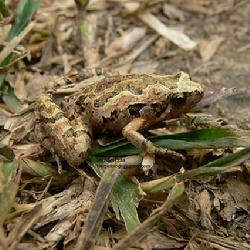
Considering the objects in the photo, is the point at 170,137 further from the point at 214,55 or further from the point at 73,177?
the point at 214,55

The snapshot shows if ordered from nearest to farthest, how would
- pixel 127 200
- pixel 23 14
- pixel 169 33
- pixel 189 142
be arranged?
1. pixel 127 200
2. pixel 189 142
3. pixel 23 14
4. pixel 169 33

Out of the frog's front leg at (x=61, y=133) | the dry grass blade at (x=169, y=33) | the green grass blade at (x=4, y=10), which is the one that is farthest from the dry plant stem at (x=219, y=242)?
the green grass blade at (x=4, y=10)

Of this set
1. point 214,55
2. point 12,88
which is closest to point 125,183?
point 12,88

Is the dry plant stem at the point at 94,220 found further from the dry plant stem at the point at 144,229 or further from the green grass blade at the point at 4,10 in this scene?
the green grass blade at the point at 4,10

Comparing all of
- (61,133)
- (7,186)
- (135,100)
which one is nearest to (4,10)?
(61,133)

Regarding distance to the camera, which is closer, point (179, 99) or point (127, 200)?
point (127, 200)

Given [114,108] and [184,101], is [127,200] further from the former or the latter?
[184,101]
